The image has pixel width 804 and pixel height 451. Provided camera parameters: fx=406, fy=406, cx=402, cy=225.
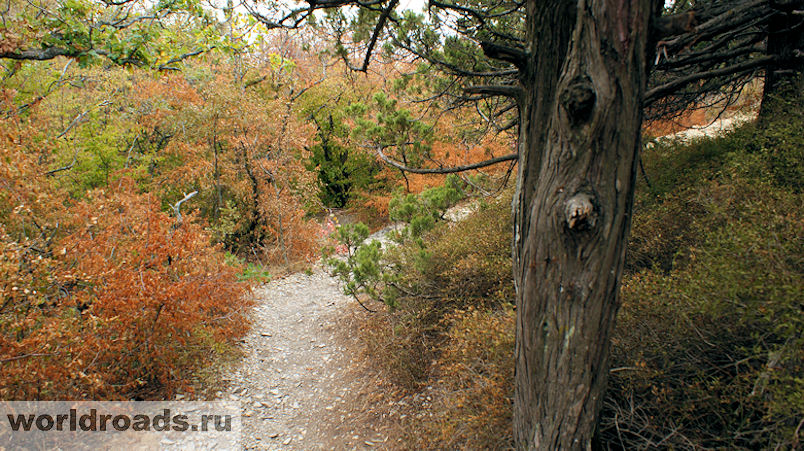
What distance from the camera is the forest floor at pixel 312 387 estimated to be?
14.5ft

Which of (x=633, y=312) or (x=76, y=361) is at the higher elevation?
(x=633, y=312)

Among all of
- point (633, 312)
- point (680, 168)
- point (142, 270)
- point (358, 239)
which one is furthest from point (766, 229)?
point (142, 270)

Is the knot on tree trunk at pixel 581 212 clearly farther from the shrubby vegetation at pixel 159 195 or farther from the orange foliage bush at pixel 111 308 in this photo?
the orange foliage bush at pixel 111 308

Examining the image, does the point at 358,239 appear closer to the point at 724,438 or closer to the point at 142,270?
the point at 142,270

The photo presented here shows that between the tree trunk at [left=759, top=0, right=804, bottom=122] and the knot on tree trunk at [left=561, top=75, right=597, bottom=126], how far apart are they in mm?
3286

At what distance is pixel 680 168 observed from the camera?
5.19 m

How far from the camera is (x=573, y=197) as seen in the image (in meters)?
2.10

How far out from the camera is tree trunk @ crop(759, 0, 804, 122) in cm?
396

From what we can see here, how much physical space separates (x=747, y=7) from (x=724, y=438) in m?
3.01

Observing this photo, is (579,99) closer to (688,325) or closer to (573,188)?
(573,188)

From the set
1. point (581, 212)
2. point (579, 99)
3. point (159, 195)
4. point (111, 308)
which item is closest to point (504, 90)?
point (579, 99)

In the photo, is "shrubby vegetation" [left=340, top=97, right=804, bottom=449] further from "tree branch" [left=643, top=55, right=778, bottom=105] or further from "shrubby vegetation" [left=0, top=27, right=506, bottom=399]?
"shrubby vegetation" [left=0, top=27, right=506, bottom=399]

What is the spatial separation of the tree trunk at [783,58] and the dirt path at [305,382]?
545cm

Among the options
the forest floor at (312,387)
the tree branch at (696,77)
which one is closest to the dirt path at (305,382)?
the forest floor at (312,387)
